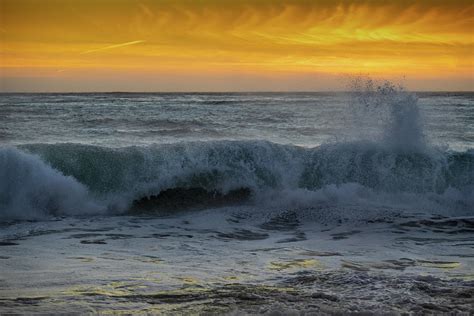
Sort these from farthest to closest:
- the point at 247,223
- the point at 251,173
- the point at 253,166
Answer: the point at 253,166, the point at 251,173, the point at 247,223

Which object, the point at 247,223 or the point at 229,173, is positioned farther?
the point at 229,173

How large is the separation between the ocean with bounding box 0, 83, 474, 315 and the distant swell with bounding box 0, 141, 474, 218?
0.11 feet

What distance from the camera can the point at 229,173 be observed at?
12555 millimetres

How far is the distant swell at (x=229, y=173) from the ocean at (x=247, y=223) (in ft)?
0.11

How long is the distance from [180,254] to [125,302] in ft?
7.11

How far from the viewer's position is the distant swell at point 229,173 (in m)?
11.4

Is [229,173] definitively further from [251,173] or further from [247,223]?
[247,223]

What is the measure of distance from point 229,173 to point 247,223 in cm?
294

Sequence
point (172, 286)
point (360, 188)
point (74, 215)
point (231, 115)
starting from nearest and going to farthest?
1. point (172, 286)
2. point (74, 215)
3. point (360, 188)
4. point (231, 115)

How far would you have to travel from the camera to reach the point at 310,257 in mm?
7113

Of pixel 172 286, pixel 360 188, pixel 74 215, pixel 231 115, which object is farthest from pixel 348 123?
pixel 231 115

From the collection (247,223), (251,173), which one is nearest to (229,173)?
(251,173)

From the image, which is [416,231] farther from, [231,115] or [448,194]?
[231,115]

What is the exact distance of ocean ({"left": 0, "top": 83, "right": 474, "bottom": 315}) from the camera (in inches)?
211
